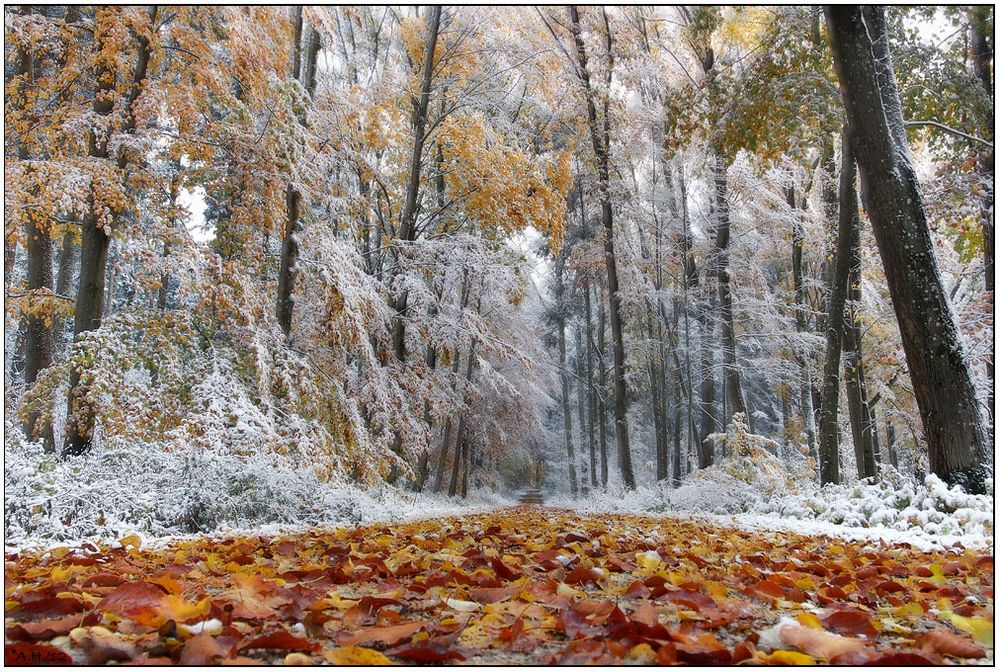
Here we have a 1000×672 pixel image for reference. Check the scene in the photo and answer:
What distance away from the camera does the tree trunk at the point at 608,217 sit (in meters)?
13.3

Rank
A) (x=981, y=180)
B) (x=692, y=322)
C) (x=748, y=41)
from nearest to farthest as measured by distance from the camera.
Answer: (x=981, y=180), (x=748, y=41), (x=692, y=322)

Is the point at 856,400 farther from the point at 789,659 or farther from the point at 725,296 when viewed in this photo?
the point at 789,659

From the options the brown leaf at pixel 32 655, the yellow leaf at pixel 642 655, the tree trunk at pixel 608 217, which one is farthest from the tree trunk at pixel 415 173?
the yellow leaf at pixel 642 655

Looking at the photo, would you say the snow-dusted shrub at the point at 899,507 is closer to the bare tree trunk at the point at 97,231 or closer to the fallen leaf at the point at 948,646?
the fallen leaf at the point at 948,646

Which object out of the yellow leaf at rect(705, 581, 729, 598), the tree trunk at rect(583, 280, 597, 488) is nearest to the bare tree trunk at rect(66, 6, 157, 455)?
the yellow leaf at rect(705, 581, 729, 598)

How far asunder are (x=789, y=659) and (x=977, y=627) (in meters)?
0.70

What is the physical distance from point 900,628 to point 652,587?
2.59ft

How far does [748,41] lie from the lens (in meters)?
12.0

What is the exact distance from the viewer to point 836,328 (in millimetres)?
8664

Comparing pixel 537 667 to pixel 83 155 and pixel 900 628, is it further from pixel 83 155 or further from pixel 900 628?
pixel 83 155

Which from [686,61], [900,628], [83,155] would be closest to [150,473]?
[83,155]

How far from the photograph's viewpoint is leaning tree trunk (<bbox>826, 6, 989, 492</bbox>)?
4762mm

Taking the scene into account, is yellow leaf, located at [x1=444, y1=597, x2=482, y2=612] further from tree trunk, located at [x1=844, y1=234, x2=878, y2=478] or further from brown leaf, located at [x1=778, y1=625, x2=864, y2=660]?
tree trunk, located at [x1=844, y1=234, x2=878, y2=478]

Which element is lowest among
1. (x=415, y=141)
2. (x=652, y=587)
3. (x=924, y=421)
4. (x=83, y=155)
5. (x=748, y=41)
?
(x=652, y=587)
